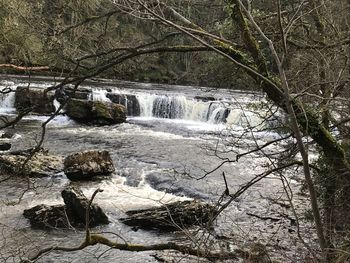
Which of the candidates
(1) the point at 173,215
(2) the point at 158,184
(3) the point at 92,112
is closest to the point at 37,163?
(2) the point at 158,184

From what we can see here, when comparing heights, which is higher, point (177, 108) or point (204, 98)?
point (204, 98)

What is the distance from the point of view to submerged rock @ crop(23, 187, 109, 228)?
784 centimetres

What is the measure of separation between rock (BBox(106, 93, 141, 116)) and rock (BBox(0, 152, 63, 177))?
34.2 feet

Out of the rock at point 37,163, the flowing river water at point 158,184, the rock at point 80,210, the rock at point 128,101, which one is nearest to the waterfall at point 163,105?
the rock at point 128,101

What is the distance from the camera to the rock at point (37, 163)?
10609 millimetres

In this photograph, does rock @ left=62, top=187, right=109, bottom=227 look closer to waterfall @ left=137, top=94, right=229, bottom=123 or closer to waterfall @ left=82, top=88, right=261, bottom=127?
waterfall @ left=137, top=94, right=229, bottom=123

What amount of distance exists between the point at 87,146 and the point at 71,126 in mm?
4171

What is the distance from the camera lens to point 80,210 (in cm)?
798

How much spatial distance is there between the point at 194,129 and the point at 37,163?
350 inches

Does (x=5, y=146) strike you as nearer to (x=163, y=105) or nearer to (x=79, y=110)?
(x=79, y=110)

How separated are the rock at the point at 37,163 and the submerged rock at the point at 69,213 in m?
2.48

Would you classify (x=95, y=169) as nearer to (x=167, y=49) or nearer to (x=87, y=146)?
(x=87, y=146)

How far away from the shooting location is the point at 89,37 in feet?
18.7

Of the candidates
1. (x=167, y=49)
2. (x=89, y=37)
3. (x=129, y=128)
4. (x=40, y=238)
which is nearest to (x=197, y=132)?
(x=129, y=128)
